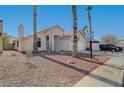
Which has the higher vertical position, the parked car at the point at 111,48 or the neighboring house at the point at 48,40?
the neighboring house at the point at 48,40

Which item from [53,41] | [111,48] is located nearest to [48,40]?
[53,41]

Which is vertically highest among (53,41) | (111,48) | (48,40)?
(48,40)

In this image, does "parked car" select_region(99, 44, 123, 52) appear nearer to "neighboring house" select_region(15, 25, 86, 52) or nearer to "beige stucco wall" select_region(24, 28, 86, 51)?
"neighboring house" select_region(15, 25, 86, 52)

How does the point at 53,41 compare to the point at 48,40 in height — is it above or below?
below

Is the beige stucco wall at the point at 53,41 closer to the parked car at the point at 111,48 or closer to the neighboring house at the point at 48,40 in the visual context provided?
the neighboring house at the point at 48,40

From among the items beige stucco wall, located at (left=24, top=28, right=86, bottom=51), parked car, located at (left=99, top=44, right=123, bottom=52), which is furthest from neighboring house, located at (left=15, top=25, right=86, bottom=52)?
parked car, located at (left=99, top=44, right=123, bottom=52)

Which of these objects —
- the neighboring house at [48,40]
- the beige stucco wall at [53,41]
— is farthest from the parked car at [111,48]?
the beige stucco wall at [53,41]

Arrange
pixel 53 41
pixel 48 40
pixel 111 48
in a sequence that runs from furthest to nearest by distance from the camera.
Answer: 1. pixel 111 48
2. pixel 48 40
3. pixel 53 41

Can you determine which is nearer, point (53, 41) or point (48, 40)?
point (53, 41)

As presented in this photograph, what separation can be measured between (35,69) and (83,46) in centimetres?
3270

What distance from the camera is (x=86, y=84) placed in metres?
11.7

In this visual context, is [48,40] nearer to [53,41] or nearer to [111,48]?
[53,41]
